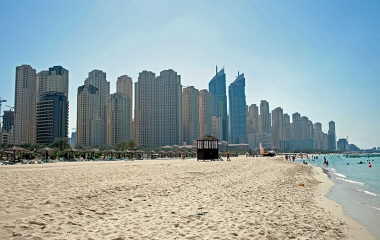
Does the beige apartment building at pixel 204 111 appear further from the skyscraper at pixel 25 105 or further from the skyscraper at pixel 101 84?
the skyscraper at pixel 25 105

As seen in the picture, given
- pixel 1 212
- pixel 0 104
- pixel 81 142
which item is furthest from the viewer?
pixel 81 142

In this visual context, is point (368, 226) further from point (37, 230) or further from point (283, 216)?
point (37, 230)

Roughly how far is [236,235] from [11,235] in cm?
430

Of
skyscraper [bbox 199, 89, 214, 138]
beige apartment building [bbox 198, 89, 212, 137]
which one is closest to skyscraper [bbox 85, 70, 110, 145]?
beige apartment building [bbox 198, 89, 212, 137]

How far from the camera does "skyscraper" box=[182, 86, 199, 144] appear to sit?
169 metres

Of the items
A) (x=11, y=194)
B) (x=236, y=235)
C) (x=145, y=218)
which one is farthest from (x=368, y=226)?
(x=11, y=194)

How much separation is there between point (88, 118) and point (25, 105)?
89.6 ft

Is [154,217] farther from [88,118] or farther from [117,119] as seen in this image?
[88,118]

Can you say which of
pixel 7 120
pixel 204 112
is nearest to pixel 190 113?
pixel 204 112

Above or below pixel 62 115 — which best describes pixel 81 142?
below

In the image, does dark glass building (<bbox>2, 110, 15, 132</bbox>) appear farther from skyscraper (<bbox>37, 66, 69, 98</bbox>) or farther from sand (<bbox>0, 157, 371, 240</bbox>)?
sand (<bbox>0, 157, 371, 240</bbox>)

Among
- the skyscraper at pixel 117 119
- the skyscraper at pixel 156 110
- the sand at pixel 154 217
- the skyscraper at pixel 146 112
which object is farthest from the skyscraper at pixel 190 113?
the sand at pixel 154 217

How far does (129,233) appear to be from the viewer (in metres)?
6.15

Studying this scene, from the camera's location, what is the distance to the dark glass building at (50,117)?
124 meters
